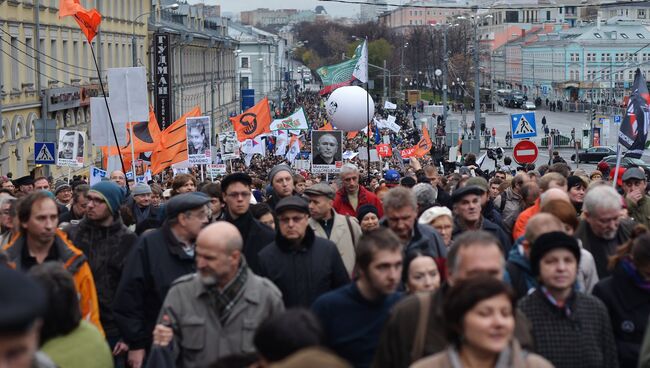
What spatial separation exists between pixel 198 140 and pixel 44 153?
3.14m

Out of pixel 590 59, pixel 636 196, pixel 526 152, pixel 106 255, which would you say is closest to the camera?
pixel 106 255

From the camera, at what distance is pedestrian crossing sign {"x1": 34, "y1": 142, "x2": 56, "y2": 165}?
25688mm

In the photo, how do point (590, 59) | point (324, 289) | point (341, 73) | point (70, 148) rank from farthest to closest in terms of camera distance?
1. point (590, 59)
2. point (341, 73)
3. point (70, 148)
4. point (324, 289)

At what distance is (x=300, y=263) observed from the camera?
26.0ft

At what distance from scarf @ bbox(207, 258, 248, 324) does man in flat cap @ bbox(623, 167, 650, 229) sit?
5770 millimetres

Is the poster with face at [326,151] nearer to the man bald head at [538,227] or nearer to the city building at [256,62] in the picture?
the man bald head at [538,227]

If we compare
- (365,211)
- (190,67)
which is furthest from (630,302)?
(190,67)

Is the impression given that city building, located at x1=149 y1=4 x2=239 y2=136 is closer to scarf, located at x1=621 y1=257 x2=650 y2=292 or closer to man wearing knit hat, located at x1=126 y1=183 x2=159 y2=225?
man wearing knit hat, located at x1=126 y1=183 x2=159 y2=225

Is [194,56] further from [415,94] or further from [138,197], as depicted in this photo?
[138,197]

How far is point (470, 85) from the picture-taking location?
14175cm

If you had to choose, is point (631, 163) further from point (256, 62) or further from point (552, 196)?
point (256, 62)

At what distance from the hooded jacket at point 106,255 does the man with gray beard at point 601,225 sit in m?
2.81

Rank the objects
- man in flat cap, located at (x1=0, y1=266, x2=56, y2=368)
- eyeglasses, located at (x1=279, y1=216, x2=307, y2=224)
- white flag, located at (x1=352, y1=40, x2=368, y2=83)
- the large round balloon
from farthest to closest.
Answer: white flag, located at (x1=352, y1=40, x2=368, y2=83), the large round balloon, eyeglasses, located at (x1=279, y1=216, x2=307, y2=224), man in flat cap, located at (x1=0, y1=266, x2=56, y2=368)

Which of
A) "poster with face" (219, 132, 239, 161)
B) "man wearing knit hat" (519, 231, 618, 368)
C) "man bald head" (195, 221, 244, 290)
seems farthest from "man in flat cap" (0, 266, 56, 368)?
"poster with face" (219, 132, 239, 161)
